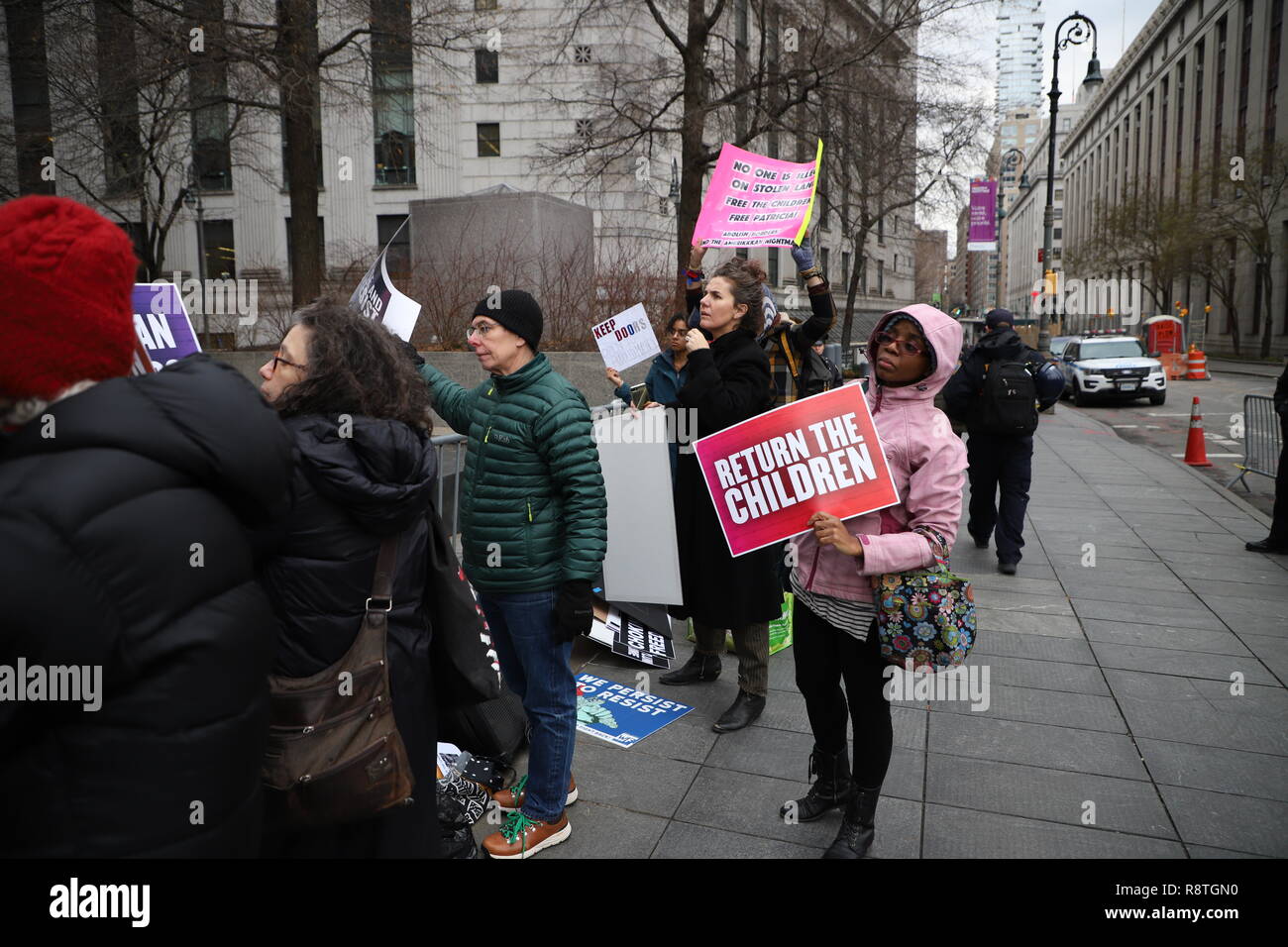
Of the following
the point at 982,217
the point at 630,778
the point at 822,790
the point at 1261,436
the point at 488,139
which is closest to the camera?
the point at 822,790

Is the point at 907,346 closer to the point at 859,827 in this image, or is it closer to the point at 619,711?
the point at 859,827

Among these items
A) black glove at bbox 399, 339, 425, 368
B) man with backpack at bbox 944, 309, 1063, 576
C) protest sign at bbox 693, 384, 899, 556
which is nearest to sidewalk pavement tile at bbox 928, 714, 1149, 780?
protest sign at bbox 693, 384, 899, 556

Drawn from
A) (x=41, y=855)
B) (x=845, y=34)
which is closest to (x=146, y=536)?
(x=41, y=855)

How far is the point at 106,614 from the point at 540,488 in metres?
1.91

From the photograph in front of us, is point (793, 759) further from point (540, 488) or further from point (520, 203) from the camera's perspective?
point (520, 203)

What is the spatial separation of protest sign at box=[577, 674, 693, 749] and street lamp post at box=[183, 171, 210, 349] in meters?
13.3

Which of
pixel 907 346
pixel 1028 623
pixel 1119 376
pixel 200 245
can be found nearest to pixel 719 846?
pixel 907 346

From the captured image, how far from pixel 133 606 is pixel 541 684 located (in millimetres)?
2025

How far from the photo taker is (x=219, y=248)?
32.5 metres

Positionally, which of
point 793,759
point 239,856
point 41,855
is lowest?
point 793,759

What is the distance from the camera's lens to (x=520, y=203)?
504 inches

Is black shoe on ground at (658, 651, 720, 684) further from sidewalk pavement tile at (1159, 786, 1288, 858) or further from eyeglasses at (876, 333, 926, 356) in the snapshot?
eyeglasses at (876, 333, 926, 356)

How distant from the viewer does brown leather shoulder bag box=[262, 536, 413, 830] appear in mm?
2129

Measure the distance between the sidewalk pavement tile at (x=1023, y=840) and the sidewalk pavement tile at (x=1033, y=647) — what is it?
1952 mm
